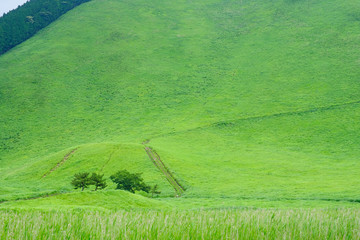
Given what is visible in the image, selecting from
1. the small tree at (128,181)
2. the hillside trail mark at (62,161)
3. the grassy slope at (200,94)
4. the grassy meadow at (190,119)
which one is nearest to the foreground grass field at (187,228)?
the grassy meadow at (190,119)

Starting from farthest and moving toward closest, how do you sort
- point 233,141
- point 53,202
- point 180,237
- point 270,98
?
point 270,98
point 233,141
point 53,202
point 180,237

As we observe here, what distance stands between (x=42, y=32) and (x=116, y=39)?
1355 inches

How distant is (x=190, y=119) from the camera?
288 feet

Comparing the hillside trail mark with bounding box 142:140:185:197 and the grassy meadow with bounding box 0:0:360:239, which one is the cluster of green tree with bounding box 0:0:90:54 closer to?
the grassy meadow with bounding box 0:0:360:239

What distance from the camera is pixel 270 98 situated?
93.2 metres

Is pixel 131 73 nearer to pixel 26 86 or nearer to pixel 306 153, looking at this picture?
pixel 26 86

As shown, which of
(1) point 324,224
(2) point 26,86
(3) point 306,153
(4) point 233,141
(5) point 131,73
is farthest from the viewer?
(5) point 131,73

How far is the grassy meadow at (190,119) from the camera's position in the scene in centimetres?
694

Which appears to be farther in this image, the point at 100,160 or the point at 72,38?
the point at 72,38

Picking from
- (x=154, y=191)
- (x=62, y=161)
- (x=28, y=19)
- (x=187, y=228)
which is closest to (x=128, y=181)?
(x=154, y=191)

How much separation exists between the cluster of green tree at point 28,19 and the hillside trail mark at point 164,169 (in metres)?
103

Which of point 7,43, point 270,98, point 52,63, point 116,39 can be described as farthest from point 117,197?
point 7,43

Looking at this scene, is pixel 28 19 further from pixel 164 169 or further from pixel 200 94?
pixel 164 169

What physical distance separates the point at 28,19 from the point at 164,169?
407ft
